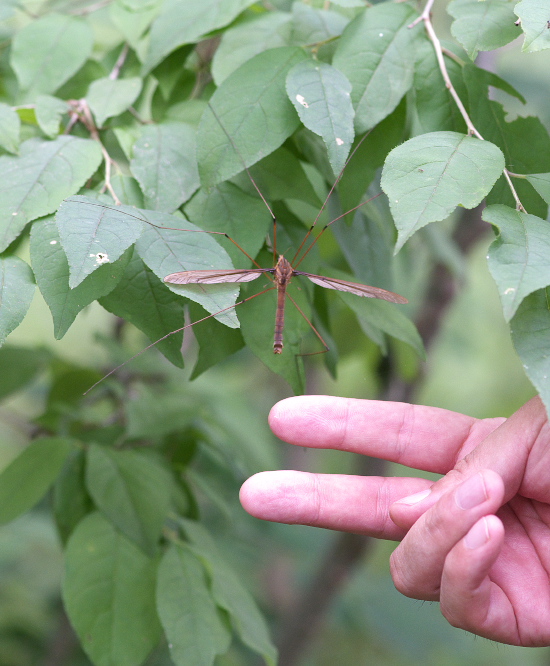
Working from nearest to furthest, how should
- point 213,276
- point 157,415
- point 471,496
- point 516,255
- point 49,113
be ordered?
1. point 516,255
2. point 471,496
3. point 213,276
4. point 49,113
5. point 157,415

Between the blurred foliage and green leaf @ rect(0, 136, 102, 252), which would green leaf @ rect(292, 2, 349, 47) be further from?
green leaf @ rect(0, 136, 102, 252)

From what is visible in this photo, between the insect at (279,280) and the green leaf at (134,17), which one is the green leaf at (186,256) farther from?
the green leaf at (134,17)

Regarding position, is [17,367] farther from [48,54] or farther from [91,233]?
[91,233]

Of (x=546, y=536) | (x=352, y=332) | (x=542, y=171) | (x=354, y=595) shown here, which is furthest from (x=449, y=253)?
(x=354, y=595)

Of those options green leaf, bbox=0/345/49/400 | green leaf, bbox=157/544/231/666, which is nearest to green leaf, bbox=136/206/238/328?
green leaf, bbox=157/544/231/666

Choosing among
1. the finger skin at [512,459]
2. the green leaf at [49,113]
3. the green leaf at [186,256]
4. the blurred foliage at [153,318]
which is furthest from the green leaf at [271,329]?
the green leaf at [49,113]

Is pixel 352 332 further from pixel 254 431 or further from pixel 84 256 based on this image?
pixel 84 256

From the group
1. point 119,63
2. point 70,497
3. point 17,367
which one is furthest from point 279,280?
point 17,367
